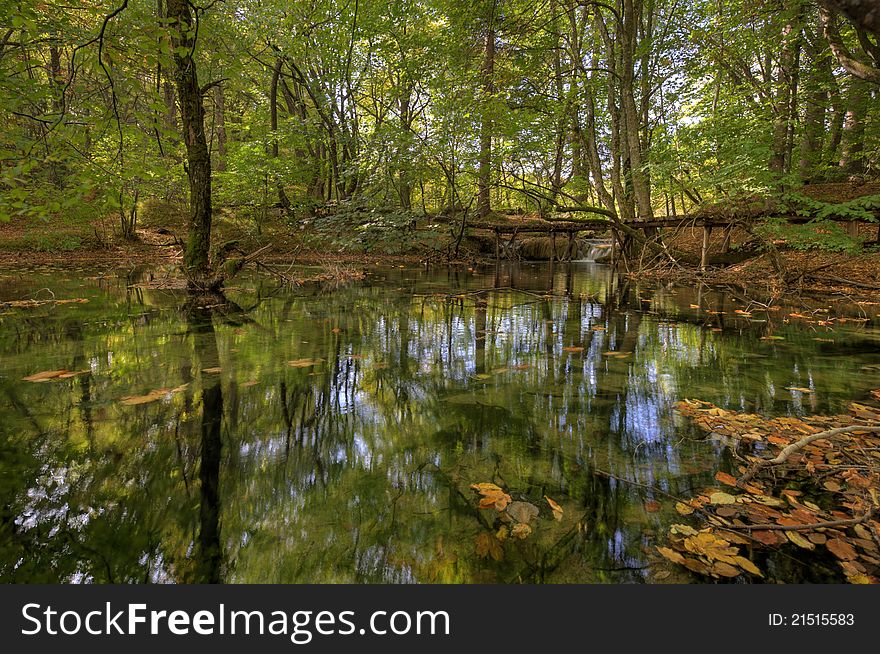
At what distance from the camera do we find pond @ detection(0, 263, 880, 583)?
1.38 metres

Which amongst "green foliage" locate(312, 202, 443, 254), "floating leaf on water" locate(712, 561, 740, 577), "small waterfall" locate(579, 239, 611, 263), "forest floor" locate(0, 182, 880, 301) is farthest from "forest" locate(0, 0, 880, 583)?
"small waterfall" locate(579, 239, 611, 263)

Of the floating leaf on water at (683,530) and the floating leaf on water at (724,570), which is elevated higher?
the floating leaf on water at (683,530)

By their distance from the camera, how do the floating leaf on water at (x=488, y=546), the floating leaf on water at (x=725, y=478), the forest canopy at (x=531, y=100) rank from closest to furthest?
the floating leaf on water at (x=488, y=546)
the floating leaf on water at (x=725, y=478)
the forest canopy at (x=531, y=100)

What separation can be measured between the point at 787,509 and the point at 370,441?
1839 millimetres

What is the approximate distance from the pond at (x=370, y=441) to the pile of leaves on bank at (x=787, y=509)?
0.26 ft

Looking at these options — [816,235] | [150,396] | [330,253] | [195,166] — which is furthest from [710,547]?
[330,253]

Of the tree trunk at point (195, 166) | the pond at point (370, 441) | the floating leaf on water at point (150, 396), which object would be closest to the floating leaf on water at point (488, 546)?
the pond at point (370, 441)

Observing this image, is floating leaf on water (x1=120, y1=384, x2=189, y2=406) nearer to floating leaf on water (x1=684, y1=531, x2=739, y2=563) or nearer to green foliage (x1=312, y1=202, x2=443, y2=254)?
floating leaf on water (x1=684, y1=531, x2=739, y2=563)

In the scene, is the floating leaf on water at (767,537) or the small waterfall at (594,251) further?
the small waterfall at (594,251)

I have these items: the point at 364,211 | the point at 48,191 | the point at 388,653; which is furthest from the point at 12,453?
the point at 364,211

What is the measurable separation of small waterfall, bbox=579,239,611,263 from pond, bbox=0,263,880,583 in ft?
48.2

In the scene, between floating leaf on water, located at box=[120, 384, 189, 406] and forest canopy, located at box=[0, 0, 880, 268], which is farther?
forest canopy, located at box=[0, 0, 880, 268]

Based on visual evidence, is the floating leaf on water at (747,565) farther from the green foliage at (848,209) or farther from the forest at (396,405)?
the green foliage at (848,209)

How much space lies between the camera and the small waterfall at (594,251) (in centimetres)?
1889
